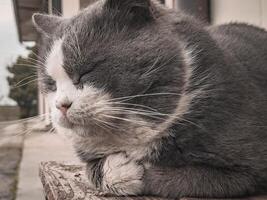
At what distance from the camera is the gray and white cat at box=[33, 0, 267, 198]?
4.09ft

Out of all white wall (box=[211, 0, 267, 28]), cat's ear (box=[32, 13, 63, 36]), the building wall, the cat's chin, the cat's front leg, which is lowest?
the building wall

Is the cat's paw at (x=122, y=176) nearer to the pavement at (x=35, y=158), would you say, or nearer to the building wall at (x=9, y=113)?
the pavement at (x=35, y=158)

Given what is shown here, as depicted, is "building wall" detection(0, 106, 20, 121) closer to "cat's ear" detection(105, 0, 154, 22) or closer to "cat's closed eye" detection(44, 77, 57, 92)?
"cat's closed eye" detection(44, 77, 57, 92)

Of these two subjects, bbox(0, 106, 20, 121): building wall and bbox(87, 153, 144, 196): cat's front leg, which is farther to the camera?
bbox(0, 106, 20, 121): building wall

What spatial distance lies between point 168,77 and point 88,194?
0.37 meters

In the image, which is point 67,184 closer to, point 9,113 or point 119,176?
point 119,176

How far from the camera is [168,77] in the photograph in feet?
4.20

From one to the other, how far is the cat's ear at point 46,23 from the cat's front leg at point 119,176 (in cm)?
38

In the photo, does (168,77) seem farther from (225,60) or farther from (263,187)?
(263,187)

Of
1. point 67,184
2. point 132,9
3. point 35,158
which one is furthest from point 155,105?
point 35,158

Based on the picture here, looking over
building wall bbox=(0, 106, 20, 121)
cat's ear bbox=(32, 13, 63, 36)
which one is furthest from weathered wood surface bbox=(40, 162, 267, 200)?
building wall bbox=(0, 106, 20, 121)

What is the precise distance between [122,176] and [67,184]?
296 mm

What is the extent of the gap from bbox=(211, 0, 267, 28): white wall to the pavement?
101 centimetres

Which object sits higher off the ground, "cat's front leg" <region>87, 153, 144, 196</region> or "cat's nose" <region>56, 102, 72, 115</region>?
"cat's nose" <region>56, 102, 72, 115</region>
